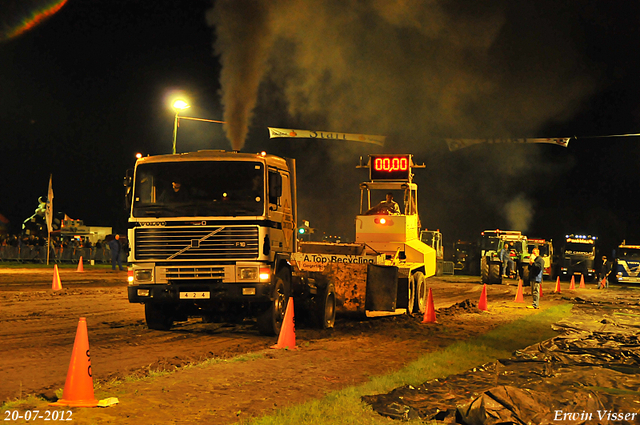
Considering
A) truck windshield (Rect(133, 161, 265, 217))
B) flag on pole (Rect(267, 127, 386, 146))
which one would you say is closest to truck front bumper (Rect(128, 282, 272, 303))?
truck windshield (Rect(133, 161, 265, 217))

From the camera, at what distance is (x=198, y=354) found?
10.5 m

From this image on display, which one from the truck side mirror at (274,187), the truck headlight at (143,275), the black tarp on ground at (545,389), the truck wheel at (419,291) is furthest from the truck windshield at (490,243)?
the truck headlight at (143,275)

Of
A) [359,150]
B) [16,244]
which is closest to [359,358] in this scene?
[359,150]

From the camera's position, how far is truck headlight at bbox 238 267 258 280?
1152 centimetres

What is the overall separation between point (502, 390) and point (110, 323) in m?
10.0

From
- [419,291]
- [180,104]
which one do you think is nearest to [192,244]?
[419,291]

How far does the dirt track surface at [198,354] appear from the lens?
7.21 metres

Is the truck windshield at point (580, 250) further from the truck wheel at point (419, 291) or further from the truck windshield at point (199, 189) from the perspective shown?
the truck windshield at point (199, 189)

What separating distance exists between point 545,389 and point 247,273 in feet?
19.6

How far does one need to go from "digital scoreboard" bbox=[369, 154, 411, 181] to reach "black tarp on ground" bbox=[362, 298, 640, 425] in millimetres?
8145

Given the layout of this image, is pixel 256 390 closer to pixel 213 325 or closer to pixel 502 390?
pixel 502 390

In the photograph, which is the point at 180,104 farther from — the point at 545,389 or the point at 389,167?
the point at 545,389

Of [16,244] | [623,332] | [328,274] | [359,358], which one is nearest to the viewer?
[359,358]

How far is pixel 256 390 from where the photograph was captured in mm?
7871
